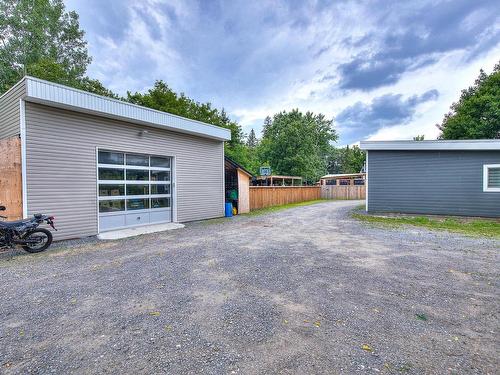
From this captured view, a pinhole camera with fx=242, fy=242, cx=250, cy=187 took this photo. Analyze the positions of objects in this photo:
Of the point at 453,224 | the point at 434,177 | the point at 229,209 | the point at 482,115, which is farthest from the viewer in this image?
the point at 482,115

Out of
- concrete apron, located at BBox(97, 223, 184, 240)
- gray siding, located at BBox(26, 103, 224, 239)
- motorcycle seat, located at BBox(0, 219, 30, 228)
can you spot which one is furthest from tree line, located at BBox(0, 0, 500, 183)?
motorcycle seat, located at BBox(0, 219, 30, 228)

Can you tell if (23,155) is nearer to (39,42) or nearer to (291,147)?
(39,42)

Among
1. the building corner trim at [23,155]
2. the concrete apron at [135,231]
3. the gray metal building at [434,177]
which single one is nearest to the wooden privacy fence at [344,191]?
the gray metal building at [434,177]

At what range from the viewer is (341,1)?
9.48m

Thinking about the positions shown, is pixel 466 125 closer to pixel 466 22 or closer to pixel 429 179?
pixel 466 22

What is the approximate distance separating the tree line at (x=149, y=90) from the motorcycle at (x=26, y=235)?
1567 centimetres

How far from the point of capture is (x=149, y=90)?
73.8 feet

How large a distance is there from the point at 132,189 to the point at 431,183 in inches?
472

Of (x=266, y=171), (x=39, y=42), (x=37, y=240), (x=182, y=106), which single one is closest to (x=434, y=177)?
(x=266, y=171)

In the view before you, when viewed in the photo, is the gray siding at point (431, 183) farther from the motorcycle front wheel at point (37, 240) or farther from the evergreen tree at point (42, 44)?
the evergreen tree at point (42, 44)

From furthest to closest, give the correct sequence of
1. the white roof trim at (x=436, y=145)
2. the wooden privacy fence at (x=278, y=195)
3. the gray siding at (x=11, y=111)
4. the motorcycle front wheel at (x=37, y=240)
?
1. the wooden privacy fence at (x=278, y=195)
2. the white roof trim at (x=436, y=145)
3. the gray siding at (x=11, y=111)
4. the motorcycle front wheel at (x=37, y=240)

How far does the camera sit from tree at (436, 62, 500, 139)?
19.6 m

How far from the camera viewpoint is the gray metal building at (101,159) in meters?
5.85

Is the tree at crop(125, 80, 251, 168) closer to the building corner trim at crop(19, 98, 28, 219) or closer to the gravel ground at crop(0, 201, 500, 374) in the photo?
the building corner trim at crop(19, 98, 28, 219)
